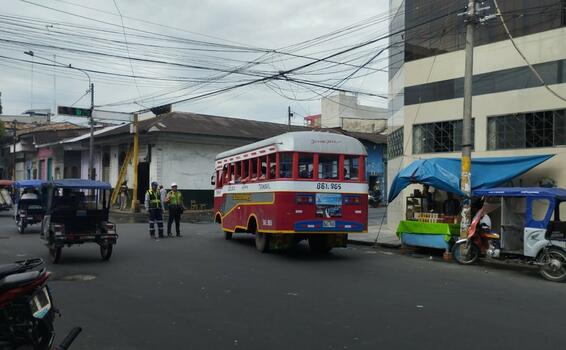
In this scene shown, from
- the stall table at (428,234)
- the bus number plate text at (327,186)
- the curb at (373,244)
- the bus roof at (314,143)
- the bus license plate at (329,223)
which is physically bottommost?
the curb at (373,244)

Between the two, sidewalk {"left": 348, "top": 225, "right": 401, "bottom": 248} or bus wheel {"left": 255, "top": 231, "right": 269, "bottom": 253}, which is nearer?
bus wheel {"left": 255, "top": 231, "right": 269, "bottom": 253}

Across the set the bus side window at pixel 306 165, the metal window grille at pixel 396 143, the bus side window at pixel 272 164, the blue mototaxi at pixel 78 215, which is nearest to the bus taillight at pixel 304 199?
the bus side window at pixel 306 165

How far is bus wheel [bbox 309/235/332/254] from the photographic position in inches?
553

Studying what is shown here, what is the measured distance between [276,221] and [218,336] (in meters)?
6.77

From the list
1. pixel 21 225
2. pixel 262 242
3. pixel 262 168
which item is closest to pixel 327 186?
pixel 262 168

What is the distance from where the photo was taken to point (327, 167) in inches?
514

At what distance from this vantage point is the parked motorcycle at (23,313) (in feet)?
14.5

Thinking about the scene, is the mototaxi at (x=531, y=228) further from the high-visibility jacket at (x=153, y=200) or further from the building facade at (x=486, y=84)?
the high-visibility jacket at (x=153, y=200)

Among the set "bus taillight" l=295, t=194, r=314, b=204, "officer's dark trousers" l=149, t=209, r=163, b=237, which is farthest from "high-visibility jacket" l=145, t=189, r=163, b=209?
"bus taillight" l=295, t=194, r=314, b=204

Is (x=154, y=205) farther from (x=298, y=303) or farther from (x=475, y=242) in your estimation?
(x=298, y=303)

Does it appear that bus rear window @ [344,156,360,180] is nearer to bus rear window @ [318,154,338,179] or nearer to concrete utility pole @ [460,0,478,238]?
bus rear window @ [318,154,338,179]

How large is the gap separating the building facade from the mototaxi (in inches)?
119

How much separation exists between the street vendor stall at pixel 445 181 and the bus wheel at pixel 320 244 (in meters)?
2.36

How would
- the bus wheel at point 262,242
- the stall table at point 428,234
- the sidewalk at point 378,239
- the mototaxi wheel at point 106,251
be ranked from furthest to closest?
the sidewalk at point 378,239 → the bus wheel at point 262,242 → the stall table at point 428,234 → the mototaxi wheel at point 106,251
